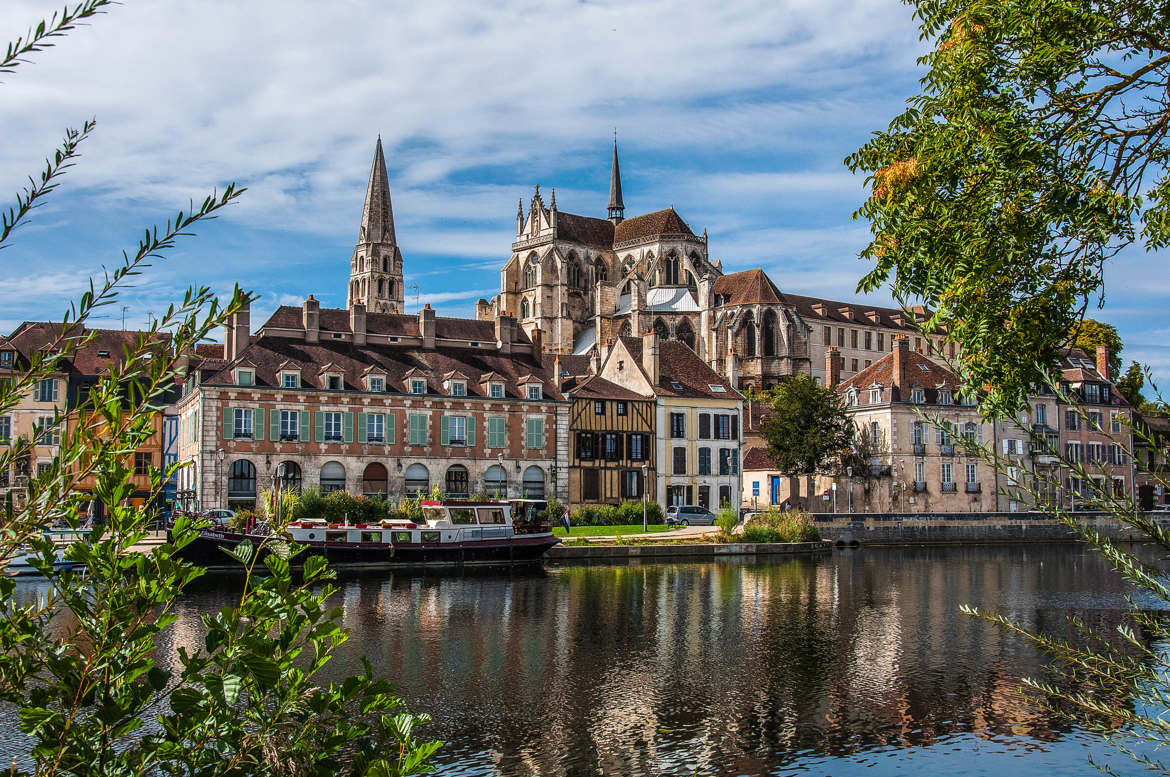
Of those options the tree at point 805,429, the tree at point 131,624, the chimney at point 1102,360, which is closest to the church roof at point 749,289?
the chimney at point 1102,360

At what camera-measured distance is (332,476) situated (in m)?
42.7

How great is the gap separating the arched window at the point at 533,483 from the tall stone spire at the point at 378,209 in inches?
2700

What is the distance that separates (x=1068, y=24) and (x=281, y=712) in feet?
22.4

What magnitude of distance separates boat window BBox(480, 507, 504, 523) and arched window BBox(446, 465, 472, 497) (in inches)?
323

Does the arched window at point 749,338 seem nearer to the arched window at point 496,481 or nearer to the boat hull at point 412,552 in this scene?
the arched window at point 496,481

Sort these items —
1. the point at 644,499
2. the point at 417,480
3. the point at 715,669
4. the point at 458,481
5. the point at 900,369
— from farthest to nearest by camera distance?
the point at 900,369, the point at 644,499, the point at 458,481, the point at 417,480, the point at 715,669

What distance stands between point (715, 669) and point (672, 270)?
255 feet

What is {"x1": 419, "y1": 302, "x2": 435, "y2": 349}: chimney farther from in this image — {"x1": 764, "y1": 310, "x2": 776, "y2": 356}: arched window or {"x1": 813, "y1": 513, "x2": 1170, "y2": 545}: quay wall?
{"x1": 764, "y1": 310, "x2": 776, "y2": 356}: arched window

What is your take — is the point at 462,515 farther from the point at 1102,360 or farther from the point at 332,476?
the point at 1102,360

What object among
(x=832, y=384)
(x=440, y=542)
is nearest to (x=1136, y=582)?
(x=440, y=542)

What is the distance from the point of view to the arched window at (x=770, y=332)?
277 ft

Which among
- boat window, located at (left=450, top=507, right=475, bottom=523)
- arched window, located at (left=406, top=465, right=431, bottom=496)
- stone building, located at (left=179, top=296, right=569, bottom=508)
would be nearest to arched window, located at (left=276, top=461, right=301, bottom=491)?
stone building, located at (left=179, top=296, right=569, bottom=508)

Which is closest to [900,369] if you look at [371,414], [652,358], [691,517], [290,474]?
[652,358]

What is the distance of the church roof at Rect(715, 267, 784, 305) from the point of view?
85000 mm
